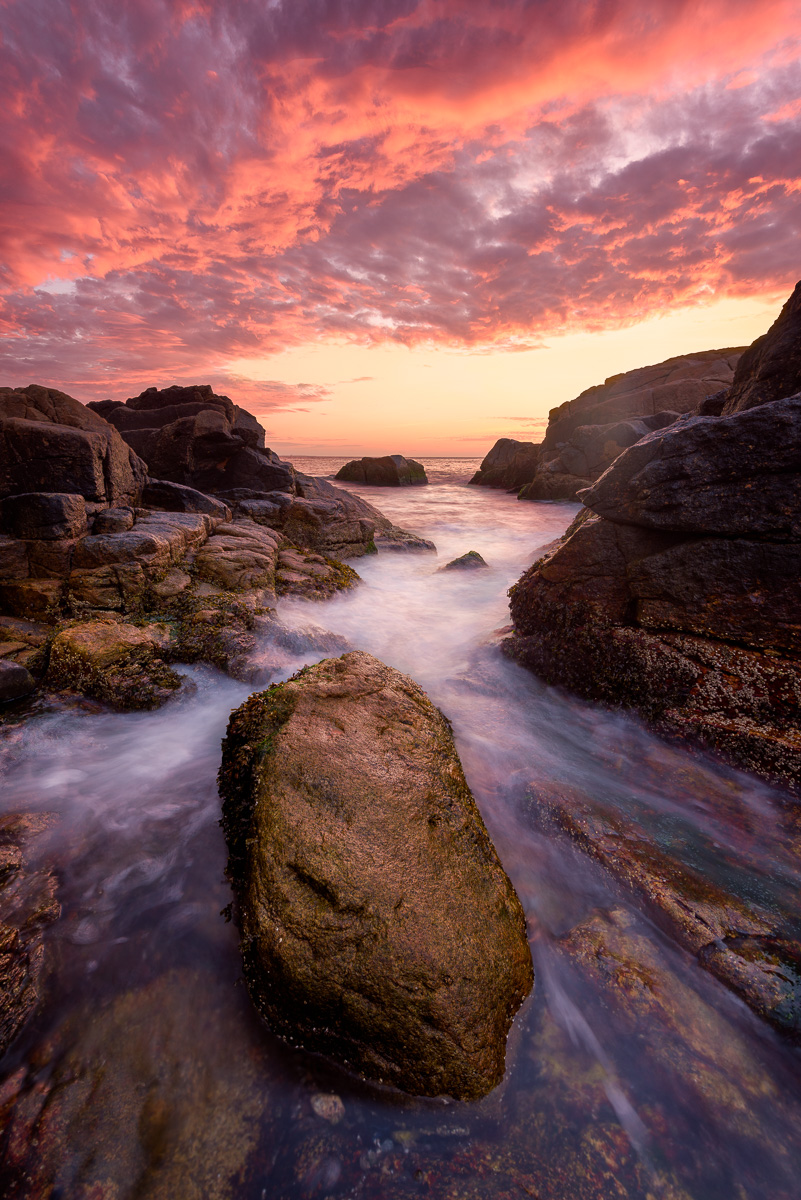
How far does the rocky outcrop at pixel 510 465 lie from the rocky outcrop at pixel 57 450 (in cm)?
3689

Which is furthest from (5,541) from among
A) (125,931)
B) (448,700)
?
(448,700)

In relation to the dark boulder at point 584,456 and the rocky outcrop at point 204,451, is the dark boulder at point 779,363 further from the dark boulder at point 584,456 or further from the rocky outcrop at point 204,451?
the dark boulder at point 584,456

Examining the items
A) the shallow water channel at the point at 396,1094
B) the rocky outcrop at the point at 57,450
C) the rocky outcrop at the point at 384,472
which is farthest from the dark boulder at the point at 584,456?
the shallow water channel at the point at 396,1094

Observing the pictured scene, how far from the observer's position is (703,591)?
18.3 feet

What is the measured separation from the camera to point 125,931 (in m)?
3.33

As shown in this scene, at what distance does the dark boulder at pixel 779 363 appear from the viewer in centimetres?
613

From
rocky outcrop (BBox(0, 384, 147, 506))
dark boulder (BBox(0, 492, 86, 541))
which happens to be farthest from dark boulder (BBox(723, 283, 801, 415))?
rocky outcrop (BBox(0, 384, 147, 506))

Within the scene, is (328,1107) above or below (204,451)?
below

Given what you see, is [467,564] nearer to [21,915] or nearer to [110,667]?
[110,667]

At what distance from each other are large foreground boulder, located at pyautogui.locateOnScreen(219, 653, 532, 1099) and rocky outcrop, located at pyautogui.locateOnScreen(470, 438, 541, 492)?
40598mm

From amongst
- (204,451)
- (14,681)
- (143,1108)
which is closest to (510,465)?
(204,451)

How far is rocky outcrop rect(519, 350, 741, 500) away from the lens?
2988cm

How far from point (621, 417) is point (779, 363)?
35.2 m

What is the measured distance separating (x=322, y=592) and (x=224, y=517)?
3.48 metres
